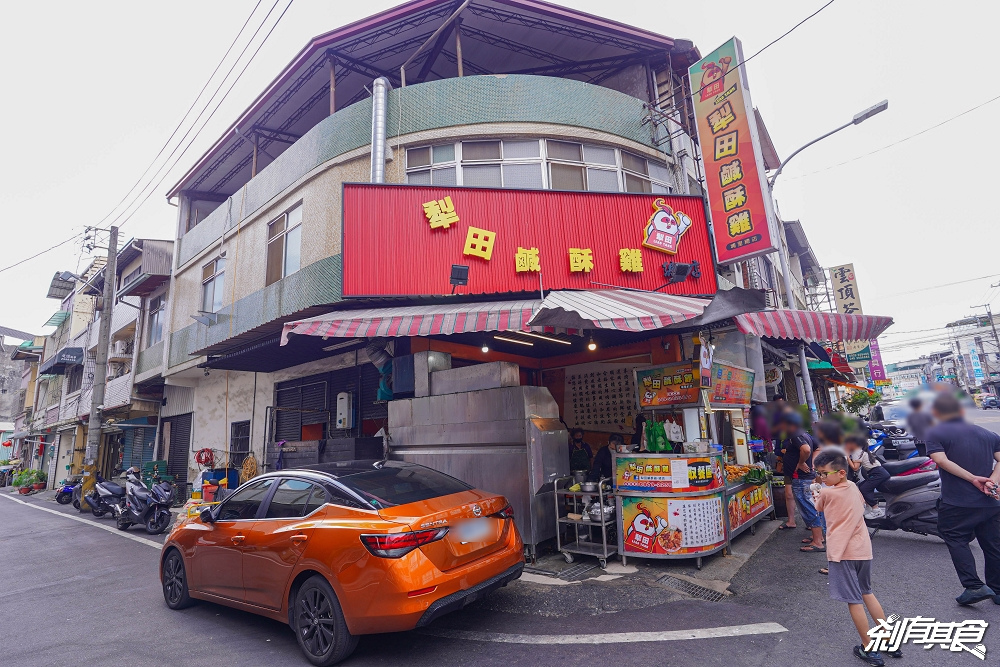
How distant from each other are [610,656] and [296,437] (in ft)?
35.9

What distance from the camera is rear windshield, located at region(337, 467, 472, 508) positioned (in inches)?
169

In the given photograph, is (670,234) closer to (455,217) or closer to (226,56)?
(455,217)

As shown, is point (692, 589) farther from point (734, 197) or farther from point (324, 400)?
point (324, 400)

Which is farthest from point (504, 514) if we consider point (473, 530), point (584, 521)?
point (584, 521)

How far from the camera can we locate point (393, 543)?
3.79m

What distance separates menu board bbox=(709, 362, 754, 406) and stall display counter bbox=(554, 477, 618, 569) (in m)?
2.69

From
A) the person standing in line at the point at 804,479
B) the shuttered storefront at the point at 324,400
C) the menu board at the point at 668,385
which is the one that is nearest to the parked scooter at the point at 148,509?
the shuttered storefront at the point at 324,400

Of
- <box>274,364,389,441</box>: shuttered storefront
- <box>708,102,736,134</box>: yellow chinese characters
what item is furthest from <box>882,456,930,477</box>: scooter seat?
<box>274,364,389,441</box>: shuttered storefront

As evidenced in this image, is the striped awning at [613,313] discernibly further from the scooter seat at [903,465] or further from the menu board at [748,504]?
the scooter seat at [903,465]

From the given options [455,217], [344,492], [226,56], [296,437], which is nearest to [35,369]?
[296,437]

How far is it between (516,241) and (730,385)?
4.56m

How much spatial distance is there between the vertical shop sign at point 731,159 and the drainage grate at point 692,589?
6338mm

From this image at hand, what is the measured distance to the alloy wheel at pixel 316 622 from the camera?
393 cm

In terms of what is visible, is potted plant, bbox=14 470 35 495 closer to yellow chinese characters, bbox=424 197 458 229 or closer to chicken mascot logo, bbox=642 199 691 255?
yellow chinese characters, bbox=424 197 458 229
